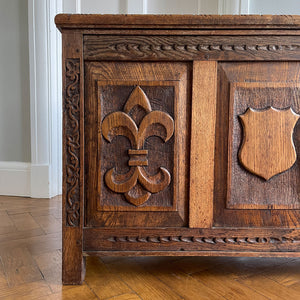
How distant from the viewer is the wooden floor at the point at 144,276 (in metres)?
1.00

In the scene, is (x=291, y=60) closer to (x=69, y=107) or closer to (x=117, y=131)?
(x=117, y=131)

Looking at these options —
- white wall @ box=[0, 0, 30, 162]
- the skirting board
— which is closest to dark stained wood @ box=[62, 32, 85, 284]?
the skirting board

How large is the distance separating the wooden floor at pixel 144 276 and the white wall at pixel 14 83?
0.90m

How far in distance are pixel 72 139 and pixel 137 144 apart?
0.20 metres

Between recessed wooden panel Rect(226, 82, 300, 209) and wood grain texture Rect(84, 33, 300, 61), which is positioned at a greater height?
wood grain texture Rect(84, 33, 300, 61)

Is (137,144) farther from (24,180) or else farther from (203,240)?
(24,180)

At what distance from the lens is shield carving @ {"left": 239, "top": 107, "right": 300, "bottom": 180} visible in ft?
3.31

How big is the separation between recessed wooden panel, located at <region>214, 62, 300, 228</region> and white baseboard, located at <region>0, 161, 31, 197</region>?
1.52 metres

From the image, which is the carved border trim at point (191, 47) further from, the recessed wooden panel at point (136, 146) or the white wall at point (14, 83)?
the white wall at point (14, 83)

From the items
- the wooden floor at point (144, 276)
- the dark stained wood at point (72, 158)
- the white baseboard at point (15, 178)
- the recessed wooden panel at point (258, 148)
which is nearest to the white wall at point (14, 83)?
the white baseboard at point (15, 178)

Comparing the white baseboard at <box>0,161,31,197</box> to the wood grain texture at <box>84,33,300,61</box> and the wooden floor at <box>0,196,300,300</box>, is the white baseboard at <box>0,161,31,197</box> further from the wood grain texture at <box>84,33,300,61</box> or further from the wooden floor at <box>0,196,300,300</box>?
the wood grain texture at <box>84,33,300,61</box>

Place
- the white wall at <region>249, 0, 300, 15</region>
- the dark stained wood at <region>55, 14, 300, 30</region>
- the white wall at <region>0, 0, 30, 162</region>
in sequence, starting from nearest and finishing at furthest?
1. the dark stained wood at <region>55, 14, 300, 30</region>
2. the white wall at <region>249, 0, 300, 15</region>
3. the white wall at <region>0, 0, 30, 162</region>

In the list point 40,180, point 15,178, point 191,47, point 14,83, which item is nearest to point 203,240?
point 191,47

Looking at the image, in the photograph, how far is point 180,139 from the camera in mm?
1030
